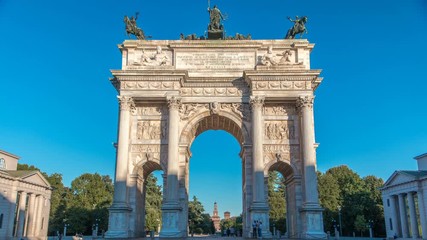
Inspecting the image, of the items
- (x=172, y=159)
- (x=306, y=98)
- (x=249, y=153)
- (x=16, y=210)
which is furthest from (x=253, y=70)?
(x=16, y=210)

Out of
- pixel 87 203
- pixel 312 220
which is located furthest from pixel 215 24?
pixel 87 203

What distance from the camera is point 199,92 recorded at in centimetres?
3075

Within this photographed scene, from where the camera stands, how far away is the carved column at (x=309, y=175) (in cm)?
2698

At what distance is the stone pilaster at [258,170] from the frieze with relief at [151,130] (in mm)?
6822

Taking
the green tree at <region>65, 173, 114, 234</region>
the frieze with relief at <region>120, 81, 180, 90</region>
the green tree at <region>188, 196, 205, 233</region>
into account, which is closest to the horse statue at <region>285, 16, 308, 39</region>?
the frieze with relief at <region>120, 81, 180, 90</region>

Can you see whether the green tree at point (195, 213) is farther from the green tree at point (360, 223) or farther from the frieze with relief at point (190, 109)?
the frieze with relief at point (190, 109)

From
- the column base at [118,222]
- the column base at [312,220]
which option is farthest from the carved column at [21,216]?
the column base at [312,220]

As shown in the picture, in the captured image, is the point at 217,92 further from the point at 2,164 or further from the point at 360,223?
the point at 360,223

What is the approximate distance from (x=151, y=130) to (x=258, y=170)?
858 cm

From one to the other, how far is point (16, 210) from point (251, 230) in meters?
31.5

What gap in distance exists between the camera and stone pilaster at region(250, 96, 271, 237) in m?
27.0

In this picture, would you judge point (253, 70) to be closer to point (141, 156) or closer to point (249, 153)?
point (249, 153)

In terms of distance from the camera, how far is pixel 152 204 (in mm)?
71500

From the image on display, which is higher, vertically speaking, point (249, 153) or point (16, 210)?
point (249, 153)
